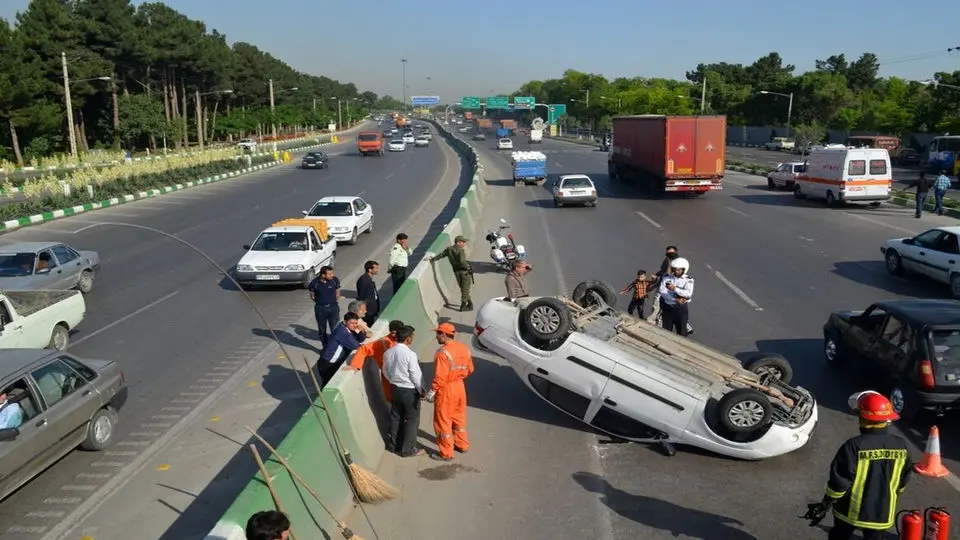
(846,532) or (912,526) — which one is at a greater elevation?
(912,526)

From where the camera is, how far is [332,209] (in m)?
22.1

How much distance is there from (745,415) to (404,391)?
3400mm

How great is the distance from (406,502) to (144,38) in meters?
71.6

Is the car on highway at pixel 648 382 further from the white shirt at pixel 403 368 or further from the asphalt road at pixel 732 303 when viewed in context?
the white shirt at pixel 403 368

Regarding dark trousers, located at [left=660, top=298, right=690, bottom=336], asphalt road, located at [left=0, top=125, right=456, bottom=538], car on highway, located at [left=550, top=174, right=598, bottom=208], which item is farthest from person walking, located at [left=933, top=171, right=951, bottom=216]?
dark trousers, located at [left=660, top=298, right=690, bottom=336]

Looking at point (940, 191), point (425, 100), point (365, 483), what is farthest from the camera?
point (425, 100)

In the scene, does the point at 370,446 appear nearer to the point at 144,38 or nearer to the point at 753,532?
the point at 753,532

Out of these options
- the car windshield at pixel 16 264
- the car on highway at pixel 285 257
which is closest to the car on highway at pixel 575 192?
the car on highway at pixel 285 257

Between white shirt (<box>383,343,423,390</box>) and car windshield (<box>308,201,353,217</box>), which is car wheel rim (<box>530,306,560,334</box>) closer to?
white shirt (<box>383,343,423,390</box>)

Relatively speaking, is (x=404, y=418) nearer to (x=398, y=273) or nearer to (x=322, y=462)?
(x=322, y=462)

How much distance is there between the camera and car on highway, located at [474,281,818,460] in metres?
7.47

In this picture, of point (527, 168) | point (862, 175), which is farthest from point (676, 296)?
point (527, 168)

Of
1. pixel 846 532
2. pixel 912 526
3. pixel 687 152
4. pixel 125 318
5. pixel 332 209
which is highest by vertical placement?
pixel 687 152

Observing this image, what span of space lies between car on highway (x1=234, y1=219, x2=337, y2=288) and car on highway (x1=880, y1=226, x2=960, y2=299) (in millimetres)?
12732
